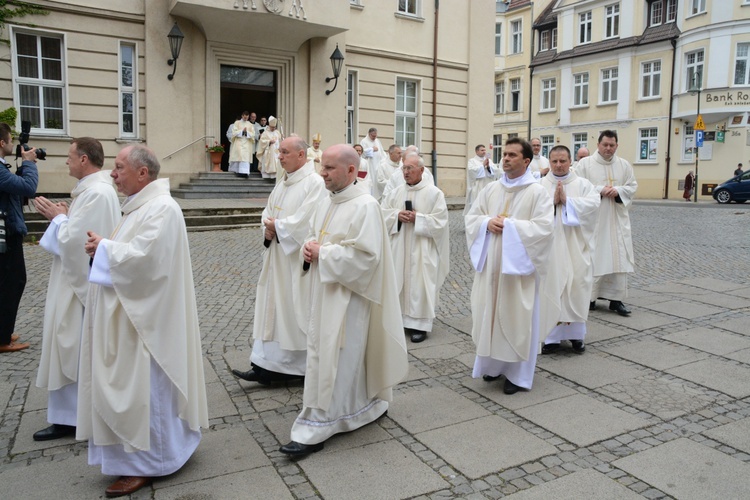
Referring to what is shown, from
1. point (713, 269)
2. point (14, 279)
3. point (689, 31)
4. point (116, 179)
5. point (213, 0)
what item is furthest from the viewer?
point (689, 31)

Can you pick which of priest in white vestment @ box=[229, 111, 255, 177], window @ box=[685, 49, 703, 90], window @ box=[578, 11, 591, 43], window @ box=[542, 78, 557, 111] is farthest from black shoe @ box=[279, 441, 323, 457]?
window @ box=[542, 78, 557, 111]

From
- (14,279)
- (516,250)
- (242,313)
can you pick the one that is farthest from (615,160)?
(14,279)

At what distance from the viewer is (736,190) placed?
Result: 88.9 ft

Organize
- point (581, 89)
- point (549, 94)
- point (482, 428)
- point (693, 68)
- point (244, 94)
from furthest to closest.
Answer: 1. point (549, 94)
2. point (581, 89)
3. point (693, 68)
4. point (244, 94)
5. point (482, 428)

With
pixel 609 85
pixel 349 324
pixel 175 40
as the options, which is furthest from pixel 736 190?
pixel 349 324

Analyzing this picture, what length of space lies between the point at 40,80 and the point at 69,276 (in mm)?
13788

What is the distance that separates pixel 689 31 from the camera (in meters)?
31.7

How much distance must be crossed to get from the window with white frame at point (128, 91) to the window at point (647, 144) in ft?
90.2

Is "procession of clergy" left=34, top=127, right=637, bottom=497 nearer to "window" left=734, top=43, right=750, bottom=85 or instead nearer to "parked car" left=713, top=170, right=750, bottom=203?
"parked car" left=713, top=170, right=750, bottom=203

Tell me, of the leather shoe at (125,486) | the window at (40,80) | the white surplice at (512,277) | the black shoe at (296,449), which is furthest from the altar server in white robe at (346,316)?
the window at (40,80)

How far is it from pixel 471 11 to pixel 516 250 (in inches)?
758

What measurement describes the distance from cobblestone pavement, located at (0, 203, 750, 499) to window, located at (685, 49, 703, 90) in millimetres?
27790

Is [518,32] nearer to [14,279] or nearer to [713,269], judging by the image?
[713,269]

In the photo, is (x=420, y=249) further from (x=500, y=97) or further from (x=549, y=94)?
(x=500, y=97)
